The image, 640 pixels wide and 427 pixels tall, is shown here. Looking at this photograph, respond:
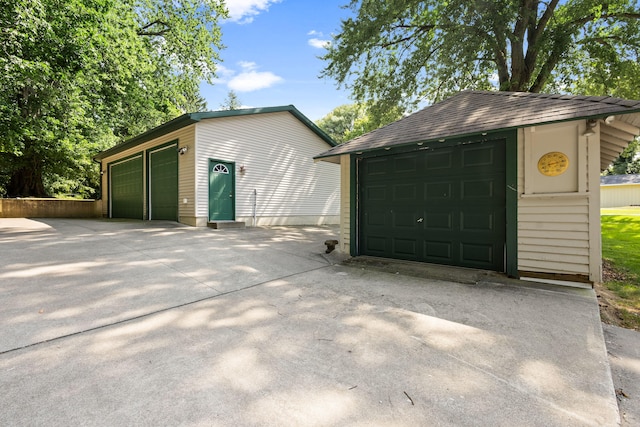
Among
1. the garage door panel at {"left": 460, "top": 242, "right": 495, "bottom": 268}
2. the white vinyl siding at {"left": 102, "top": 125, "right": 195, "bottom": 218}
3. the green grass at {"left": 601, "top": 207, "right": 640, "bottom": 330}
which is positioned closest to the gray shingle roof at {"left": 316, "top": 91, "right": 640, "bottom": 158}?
the garage door panel at {"left": 460, "top": 242, "right": 495, "bottom": 268}

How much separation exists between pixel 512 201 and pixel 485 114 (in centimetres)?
156

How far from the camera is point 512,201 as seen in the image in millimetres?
4516

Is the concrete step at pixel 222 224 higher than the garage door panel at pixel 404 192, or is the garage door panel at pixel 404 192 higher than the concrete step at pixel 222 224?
the garage door panel at pixel 404 192

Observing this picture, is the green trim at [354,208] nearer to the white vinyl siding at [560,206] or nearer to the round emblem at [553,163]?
the white vinyl siding at [560,206]

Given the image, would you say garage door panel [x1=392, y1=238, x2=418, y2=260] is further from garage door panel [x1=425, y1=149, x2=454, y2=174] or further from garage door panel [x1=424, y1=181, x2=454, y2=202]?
garage door panel [x1=425, y1=149, x2=454, y2=174]

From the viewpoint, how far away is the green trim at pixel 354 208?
21.0 feet

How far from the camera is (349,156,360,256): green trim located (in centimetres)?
640

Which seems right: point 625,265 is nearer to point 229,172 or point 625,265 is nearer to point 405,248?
point 405,248

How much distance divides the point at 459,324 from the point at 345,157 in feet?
14.5

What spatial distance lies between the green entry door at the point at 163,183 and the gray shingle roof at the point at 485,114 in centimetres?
682

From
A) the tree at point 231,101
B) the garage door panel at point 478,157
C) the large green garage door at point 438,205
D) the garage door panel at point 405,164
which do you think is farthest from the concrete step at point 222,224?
the tree at point 231,101

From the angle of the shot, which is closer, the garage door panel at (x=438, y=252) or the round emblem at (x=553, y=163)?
the round emblem at (x=553, y=163)

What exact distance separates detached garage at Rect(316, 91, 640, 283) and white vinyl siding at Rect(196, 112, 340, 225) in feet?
17.3

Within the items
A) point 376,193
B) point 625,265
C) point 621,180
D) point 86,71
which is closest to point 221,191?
point 376,193
